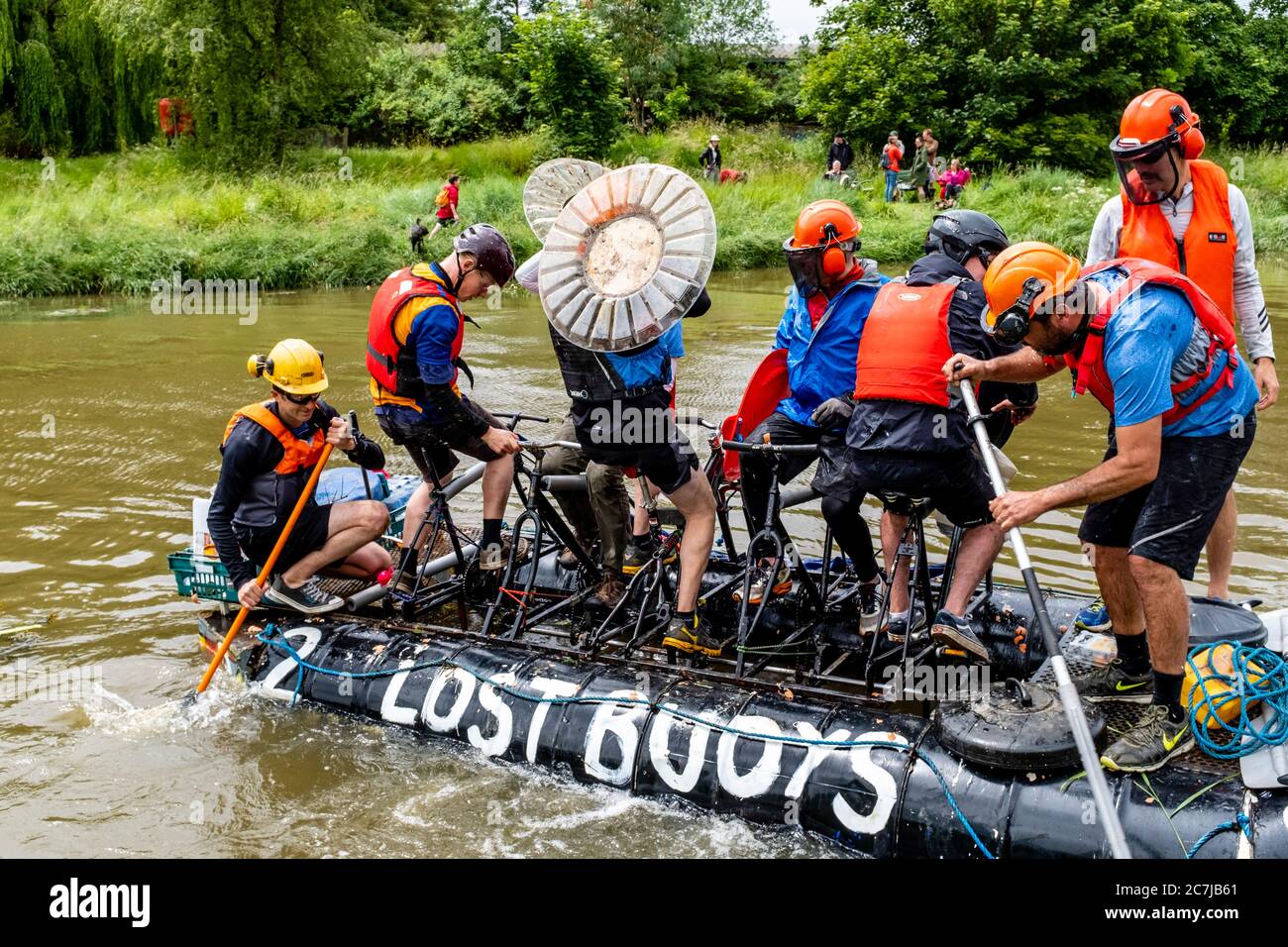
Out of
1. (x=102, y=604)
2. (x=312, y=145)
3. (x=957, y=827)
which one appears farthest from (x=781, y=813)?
(x=312, y=145)

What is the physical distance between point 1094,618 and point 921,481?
1173 mm

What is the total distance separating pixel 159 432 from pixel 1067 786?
968 cm

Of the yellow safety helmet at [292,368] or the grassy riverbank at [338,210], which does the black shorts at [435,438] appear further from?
the grassy riverbank at [338,210]

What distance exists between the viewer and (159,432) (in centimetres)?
1182

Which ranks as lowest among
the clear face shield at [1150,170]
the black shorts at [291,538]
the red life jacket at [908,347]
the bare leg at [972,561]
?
the black shorts at [291,538]

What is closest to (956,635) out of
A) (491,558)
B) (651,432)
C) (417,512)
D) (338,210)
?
(651,432)

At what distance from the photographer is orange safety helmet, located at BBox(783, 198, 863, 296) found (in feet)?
18.4

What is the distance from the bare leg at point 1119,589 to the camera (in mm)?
4848

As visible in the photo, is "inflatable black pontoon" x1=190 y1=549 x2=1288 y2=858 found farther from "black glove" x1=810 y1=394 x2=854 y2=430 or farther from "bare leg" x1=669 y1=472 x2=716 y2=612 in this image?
"black glove" x1=810 y1=394 x2=854 y2=430

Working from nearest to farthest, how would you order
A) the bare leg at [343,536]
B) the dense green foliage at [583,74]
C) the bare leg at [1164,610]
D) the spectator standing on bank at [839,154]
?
1. the bare leg at [1164,610]
2. the bare leg at [343,536]
3. the dense green foliage at [583,74]
4. the spectator standing on bank at [839,154]

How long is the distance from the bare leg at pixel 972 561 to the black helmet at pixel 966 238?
122 cm

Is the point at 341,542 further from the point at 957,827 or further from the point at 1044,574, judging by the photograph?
the point at 1044,574

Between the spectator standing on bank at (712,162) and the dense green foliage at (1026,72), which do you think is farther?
the dense green foliage at (1026,72)

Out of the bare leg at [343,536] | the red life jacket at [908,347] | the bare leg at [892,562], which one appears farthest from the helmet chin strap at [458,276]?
the bare leg at [892,562]
